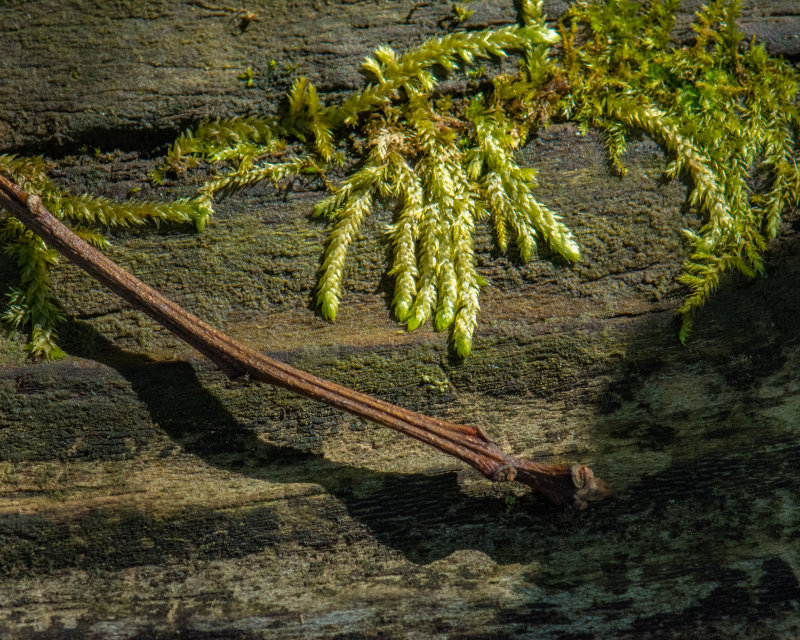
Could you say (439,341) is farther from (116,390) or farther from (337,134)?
(116,390)

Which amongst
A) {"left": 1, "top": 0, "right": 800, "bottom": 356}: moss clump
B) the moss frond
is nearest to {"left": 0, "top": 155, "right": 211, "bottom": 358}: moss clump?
{"left": 1, "top": 0, "right": 800, "bottom": 356}: moss clump

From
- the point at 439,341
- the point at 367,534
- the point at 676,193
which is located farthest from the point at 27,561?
the point at 676,193

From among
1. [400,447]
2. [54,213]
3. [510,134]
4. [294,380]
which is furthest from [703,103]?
[54,213]

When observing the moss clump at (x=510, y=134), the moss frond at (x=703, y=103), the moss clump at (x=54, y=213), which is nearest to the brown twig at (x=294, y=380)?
the moss clump at (x=54, y=213)

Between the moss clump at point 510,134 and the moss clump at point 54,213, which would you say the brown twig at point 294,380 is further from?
the moss clump at point 510,134

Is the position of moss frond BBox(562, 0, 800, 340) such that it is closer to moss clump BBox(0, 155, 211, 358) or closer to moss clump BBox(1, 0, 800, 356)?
moss clump BBox(1, 0, 800, 356)

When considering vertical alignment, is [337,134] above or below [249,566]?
above
